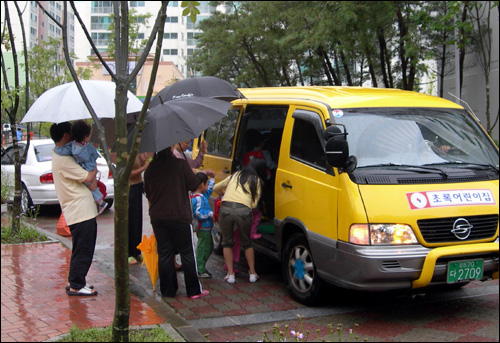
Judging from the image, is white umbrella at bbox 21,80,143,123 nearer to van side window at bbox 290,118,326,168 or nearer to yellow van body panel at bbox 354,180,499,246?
van side window at bbox 290,118,326,168

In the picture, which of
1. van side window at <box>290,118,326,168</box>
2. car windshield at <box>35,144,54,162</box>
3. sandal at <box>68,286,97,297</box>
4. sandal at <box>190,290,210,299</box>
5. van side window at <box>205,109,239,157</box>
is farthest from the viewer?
car windshield at <box>35,144,54,162</box>

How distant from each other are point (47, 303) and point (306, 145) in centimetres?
309

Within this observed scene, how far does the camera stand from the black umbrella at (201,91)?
286 inches

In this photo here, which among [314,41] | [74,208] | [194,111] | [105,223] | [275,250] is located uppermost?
[314,41]

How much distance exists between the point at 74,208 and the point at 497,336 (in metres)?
4.28

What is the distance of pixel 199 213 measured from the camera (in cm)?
715

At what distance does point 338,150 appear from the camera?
541 cm

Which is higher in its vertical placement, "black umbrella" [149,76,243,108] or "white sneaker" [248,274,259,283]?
"black umbrella" [149,76,243,108]

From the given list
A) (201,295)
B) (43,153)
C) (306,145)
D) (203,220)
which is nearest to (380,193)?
(306,145)

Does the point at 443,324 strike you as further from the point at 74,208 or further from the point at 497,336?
the point at 74,208

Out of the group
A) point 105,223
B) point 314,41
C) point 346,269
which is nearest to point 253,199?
point 346,269

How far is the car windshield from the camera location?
12.6m

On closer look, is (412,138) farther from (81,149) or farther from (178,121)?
(81,149)

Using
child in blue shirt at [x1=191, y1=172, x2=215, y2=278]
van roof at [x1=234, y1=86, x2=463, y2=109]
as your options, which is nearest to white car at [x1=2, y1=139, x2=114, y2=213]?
child in blue shirt at [x1=191, y1=172, x2=215, y2=278]
